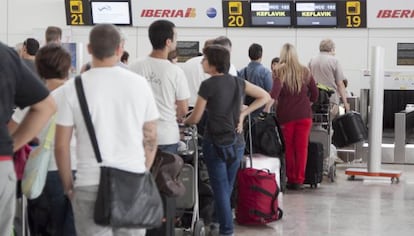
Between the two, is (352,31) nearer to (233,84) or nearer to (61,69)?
(233,84)

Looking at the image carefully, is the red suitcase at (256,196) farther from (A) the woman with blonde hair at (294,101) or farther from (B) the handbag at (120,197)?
(B) the handbag at (120,197)

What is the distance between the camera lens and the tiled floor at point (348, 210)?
6.74 m

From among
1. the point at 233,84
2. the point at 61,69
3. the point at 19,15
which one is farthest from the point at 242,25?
the point at 61,69

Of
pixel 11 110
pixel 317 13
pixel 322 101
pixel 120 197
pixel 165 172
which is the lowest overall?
pixel 322 101

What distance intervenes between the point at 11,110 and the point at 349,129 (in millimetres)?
7171

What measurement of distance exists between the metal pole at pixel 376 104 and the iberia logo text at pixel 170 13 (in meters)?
5.00

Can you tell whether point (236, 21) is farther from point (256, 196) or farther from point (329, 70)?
point (256, 196)

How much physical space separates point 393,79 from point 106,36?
1007 centimetres

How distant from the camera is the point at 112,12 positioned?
1406 cm

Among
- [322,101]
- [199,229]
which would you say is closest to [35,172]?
[199,229]

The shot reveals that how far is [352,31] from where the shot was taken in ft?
44.5

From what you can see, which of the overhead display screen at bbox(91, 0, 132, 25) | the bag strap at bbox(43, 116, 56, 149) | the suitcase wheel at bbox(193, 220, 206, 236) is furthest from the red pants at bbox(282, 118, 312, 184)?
the overhead display screen at bbox(91, 0, 132, 25)

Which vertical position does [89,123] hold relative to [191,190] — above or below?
above

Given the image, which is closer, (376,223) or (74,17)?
(376,223)
